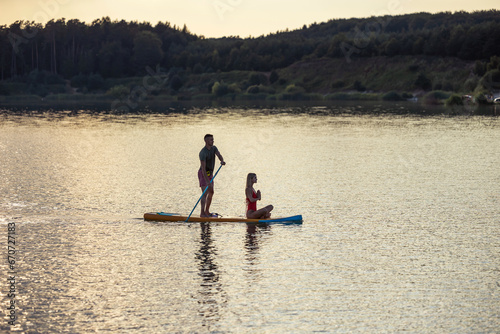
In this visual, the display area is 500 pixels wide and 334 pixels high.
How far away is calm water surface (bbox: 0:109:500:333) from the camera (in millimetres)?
13180

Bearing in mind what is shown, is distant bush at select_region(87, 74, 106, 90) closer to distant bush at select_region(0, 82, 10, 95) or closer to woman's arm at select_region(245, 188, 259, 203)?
distant bush at select_region(0, 82, 10, 95)

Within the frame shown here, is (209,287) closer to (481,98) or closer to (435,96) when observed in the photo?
(481,98)

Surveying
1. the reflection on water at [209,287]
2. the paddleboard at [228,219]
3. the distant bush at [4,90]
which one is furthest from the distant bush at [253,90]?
the reflection on water at [209,287]

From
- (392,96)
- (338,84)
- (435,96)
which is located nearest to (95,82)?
(338,84)

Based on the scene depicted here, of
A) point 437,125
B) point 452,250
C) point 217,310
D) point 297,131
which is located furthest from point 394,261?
point 437,125

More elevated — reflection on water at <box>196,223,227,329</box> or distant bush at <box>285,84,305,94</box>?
distant bush at <box>285,84,305,94</box>

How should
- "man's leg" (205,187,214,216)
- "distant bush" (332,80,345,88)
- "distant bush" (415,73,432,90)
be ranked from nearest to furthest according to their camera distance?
"man's leg" (205,187,214,216) → "distant bush" (415,73,432,90) → "distant bush" (332,80,345,88)

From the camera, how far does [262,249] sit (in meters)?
18.2

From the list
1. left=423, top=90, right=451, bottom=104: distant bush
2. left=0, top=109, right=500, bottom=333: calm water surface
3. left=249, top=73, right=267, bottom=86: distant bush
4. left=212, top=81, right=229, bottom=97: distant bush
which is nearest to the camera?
left=0, top=109, right=500, bottom=333: calm water surface

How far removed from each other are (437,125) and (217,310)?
5815 centimetres

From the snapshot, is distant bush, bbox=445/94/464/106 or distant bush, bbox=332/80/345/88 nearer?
distant bush, bbox=445/94/464/106

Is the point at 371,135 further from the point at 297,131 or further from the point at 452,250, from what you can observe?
the point at 452,250

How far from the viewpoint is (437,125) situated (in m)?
68.0

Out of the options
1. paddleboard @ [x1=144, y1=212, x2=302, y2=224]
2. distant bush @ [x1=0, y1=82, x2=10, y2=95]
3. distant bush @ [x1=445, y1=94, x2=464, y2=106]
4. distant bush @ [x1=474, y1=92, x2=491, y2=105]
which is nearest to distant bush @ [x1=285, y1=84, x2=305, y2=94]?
distant bush @ [x1=445, y1=94, x2=464, y2=106]
